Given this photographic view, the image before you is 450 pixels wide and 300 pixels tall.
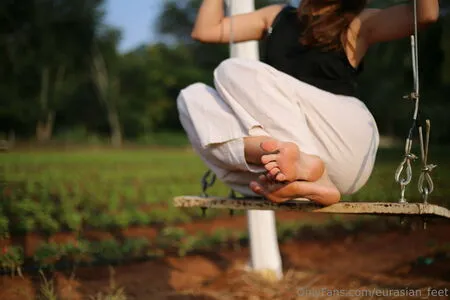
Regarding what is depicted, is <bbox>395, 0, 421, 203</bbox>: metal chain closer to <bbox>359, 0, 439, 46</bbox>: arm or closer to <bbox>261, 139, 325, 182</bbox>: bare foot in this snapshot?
<bbox>359, 0, 439, 46</bbox>: arm

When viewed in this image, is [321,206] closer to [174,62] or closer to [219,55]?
[219,55]

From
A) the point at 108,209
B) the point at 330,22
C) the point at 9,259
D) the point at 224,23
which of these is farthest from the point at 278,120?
the point at 108,209

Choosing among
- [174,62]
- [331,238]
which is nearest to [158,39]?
[174,62]

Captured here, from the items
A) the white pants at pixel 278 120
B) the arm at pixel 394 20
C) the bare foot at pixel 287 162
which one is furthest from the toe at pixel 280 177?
the arm at pixel 394 20

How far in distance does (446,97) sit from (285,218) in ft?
15.2

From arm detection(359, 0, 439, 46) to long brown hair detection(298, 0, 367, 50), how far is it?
6cm

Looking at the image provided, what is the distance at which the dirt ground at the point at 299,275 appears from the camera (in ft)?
10.3

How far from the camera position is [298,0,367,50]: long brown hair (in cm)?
209

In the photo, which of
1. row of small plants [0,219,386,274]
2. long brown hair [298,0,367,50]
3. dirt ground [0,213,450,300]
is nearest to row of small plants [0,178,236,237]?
row of small plants [0,219,386,274]

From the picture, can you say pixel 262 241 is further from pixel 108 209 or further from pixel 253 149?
pixel 108 209

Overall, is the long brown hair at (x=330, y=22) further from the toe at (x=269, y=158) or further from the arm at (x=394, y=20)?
the toe at (x=269, y=158)

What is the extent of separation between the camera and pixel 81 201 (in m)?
6.46

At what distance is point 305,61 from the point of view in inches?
85.4

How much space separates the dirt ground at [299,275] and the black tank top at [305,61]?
4.94 ft
